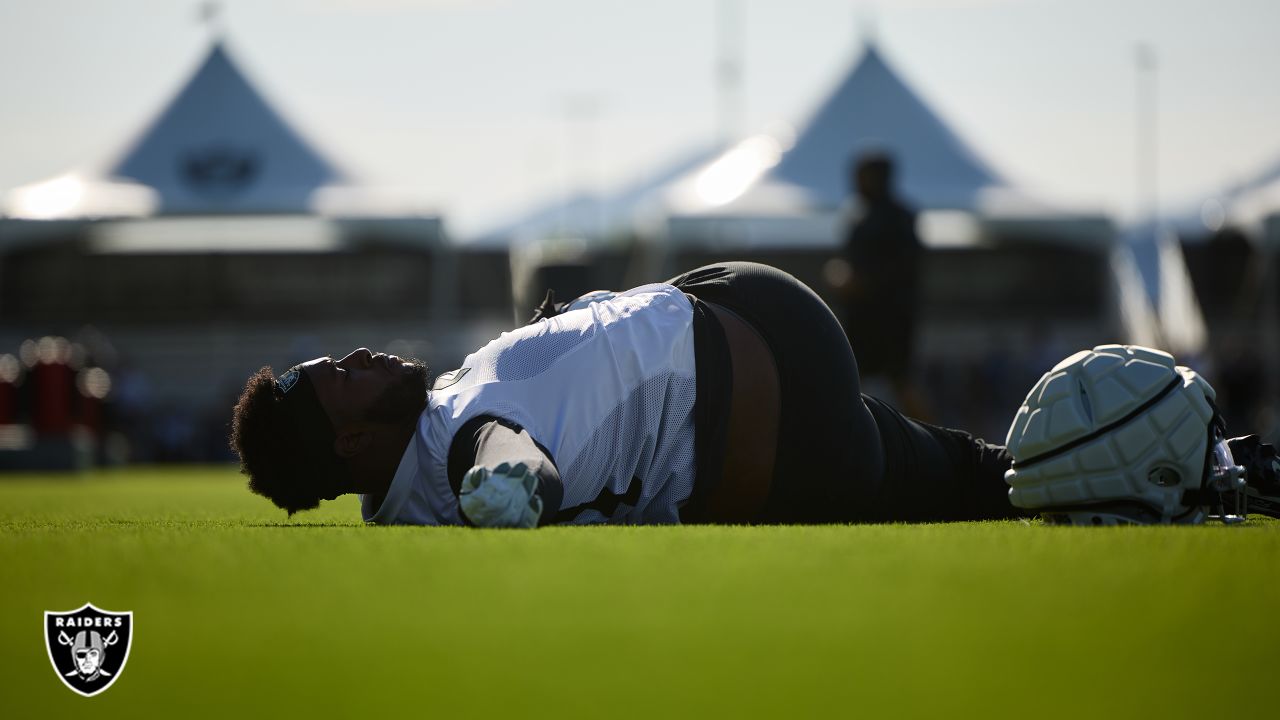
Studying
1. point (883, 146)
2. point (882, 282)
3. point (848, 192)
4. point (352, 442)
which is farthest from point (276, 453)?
point (883, 146)

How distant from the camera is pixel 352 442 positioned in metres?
3.27

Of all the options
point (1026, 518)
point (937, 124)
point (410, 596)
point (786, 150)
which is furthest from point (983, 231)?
point (410, 596)

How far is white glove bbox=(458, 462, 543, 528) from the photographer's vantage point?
2.72 meters

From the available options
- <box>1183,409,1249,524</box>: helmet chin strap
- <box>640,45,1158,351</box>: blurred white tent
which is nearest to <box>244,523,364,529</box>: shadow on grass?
<box>1183,409,1249,524</box>: helmet chin strap

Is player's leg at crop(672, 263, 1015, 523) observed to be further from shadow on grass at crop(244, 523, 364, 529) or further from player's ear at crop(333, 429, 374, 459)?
shadow on grass at crop(244, 523, 364, 529)

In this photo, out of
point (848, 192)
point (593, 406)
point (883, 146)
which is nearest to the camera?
point (593, 406)

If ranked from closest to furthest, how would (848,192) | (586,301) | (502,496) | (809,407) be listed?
1. (502,496)
2. (809,407)
3. (586,301)
4. (848,192)

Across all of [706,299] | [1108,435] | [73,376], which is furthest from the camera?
[73,376]

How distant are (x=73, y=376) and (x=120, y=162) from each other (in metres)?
6.55

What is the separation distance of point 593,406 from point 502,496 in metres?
0.40

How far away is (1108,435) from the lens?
2.84m

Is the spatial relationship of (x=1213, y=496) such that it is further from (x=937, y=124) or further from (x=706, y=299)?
(x=937, y=124)

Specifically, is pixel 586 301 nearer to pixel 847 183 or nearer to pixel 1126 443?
pixel 1126 443

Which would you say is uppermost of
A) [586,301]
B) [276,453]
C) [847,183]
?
[586,301]
